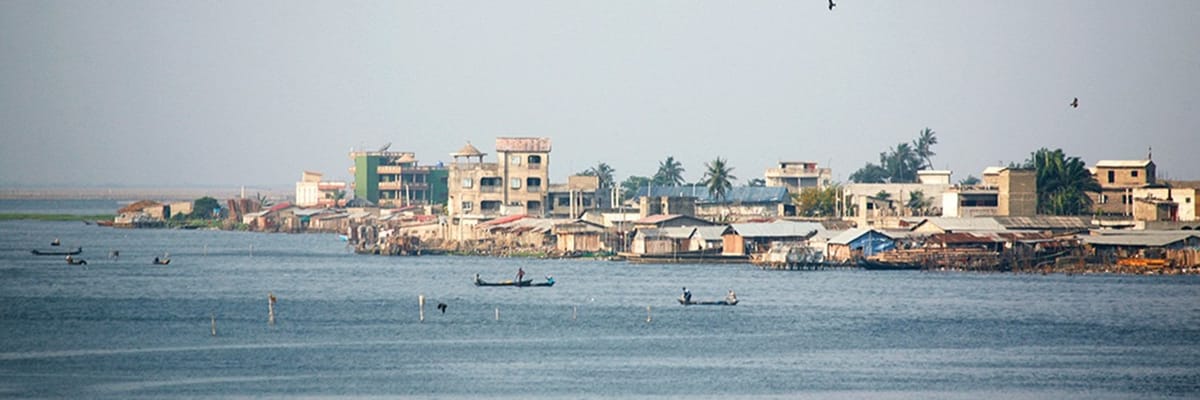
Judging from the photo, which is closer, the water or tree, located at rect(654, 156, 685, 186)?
the water

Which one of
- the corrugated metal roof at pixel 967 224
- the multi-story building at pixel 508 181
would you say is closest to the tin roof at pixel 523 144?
the multi-story building at pixel 508 181

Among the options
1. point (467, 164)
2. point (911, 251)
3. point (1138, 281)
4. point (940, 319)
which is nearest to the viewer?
point (940, 319)

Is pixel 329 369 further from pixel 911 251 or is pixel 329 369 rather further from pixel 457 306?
pixel 911 251

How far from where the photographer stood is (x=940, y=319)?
67.2 metres

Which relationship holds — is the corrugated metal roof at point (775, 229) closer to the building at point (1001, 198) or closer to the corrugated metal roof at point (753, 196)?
the building at point (1001, 198)

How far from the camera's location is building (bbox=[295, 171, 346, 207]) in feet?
623

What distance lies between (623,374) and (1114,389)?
1334 cm

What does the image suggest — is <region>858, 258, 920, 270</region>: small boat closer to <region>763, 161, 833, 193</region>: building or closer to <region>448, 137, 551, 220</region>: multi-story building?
<region>448, 137, 551, 220</region>: multi-story building

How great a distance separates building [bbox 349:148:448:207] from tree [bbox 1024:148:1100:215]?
65.4 metres

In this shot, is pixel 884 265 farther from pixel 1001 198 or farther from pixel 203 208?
pixel 203 208

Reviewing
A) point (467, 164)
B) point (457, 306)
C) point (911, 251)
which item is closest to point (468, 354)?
point (457, 306)

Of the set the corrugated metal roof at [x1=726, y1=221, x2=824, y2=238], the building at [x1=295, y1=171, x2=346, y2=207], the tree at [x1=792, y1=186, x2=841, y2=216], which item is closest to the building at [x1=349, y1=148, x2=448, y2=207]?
the building at [x1=295, y1=171, x2=346, y2=207]

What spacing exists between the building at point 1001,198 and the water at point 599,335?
1605 cm

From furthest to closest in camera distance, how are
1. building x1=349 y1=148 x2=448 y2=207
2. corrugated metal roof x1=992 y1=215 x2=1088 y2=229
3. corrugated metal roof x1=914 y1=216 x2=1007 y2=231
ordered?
1. building x1=349 y1=148 x2=448 y2=207
2. corrugated metal roof x1=992 y1=215 x2=1088 y2=229
3. corrugated metal roof x1=914 y1=216 x2=1007 y2=231
